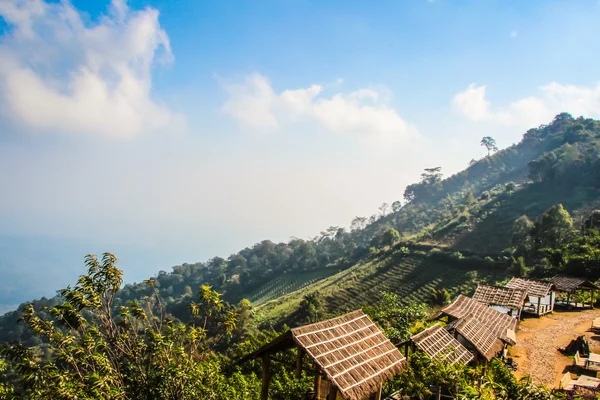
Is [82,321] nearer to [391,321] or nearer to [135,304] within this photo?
[135,304]

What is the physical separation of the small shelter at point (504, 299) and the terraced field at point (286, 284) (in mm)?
50444

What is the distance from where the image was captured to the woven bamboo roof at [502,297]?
20881 millimetres

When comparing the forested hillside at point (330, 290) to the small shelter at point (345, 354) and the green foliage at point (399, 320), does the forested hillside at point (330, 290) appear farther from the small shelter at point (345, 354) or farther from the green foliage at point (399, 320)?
the small shelter at point (345, 354)

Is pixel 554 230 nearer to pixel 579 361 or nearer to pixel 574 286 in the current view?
pixel 574 286

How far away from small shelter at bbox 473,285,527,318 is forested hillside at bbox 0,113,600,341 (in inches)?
783

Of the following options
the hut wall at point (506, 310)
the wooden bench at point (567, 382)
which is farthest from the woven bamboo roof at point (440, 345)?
the hut wall at point (506, 310)

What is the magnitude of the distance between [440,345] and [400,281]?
36.4m

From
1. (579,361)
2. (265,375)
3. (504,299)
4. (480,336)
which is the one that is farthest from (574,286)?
(265,375)

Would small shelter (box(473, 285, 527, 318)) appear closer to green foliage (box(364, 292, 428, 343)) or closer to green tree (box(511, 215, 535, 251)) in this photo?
green foliage (box(364, 292, 428, 343))

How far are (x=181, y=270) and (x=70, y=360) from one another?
11146 cm

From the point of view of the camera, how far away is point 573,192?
62.0m

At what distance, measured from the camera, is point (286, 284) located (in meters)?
78.2

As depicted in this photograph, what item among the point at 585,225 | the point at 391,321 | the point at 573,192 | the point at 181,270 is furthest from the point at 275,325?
the point at 181,270

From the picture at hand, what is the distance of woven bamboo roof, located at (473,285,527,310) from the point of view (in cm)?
2088
